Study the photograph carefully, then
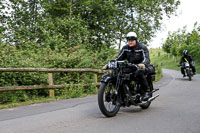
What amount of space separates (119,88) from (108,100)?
410 mm

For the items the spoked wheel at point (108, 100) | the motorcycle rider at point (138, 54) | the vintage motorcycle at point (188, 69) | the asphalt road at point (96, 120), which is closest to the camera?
the asphalt road at point (96, 120)

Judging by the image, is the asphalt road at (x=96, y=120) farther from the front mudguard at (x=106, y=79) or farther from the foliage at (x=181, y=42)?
the foliage at (x=181, y=42)

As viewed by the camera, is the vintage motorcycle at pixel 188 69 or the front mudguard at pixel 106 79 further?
the vintage motorcycle at pixel 188 69

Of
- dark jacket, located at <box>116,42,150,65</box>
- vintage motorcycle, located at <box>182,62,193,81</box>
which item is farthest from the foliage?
dark jacket, located at <box>116,42,150,65</box>

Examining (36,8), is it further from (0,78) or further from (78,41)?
(0,78)

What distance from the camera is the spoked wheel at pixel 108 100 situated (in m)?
4.74

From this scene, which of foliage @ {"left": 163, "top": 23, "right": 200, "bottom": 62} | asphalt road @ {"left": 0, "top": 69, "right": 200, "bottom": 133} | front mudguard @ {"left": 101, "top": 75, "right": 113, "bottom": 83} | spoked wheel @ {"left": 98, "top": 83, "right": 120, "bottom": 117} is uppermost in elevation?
foliage @ {"left": 163, "top": 23, "right": 200, "bottom": 62}

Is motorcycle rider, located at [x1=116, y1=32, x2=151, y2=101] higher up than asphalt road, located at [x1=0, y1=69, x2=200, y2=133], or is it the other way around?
motorcycle rider, located at [x1=116, y1=32, x2=151, y2=101]

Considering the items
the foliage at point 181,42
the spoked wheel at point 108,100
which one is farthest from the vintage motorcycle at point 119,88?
the foliage at point 181,42

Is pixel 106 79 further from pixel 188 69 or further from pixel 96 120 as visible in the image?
pixel 188 69

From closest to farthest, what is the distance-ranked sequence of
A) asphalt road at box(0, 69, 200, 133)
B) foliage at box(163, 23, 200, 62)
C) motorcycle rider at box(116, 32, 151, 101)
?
asphalt road at box(0, 69, 200, 133) → motorcycle rider at box(116, 32, 151, 101) → foliage at box(163, 23, 200, 62)

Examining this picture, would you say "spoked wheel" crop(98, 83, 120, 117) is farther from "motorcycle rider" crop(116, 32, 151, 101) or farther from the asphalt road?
"motorcycle rider" crop(116, 32, 151, 101)

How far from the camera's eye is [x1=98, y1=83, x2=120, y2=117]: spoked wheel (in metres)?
4.74

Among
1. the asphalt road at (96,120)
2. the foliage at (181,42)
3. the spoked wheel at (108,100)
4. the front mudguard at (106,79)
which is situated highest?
the foliage at (181,42)
